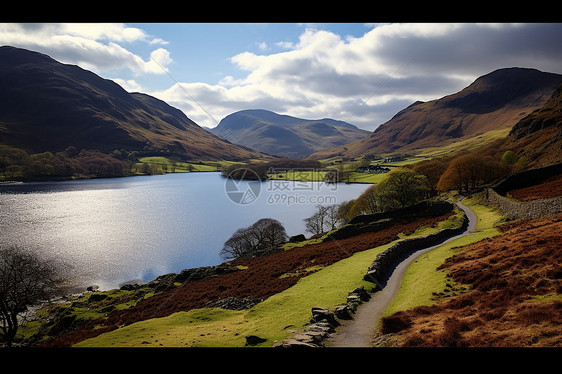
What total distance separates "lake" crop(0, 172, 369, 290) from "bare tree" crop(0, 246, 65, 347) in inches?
291

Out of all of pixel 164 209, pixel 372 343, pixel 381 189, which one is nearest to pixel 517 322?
pixel 372 343

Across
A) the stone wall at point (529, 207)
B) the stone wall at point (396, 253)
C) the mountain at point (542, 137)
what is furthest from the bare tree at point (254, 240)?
the mountain at point (542, 137)

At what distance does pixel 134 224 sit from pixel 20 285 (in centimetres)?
5434

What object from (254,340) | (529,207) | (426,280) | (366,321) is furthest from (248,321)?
(529,207)

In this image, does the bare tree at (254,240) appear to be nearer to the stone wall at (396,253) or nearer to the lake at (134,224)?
the lake at (134,224)

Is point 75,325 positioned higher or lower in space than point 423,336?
lower

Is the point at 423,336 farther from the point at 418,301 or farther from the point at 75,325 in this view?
the point at 75,325

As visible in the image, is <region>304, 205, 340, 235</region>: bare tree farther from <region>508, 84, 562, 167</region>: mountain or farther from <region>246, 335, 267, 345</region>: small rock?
<region>246, 335, 267, 345</region>: small rock

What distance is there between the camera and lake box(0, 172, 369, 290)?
6500 centimetres

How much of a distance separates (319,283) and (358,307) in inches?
338

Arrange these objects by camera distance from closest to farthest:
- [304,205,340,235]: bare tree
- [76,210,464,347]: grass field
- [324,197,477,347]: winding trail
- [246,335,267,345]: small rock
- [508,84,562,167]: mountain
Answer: [324,197,477,347]: winding trail < [246,335,267,345]: small rock < [76,210,464,347]: grass field < [304,205,340,235]: bare tree < [508,84,562,167]: mountain

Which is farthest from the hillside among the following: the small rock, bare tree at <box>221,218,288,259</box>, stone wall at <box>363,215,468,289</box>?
the small rock
